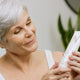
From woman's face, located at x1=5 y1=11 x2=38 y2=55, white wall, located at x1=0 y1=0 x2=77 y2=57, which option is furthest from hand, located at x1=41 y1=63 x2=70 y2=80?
white wall, located at x1=0 y1=0 x2=77 y2=57

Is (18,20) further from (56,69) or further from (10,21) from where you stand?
(56,69)

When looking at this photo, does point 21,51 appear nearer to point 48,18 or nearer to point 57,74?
point 57,74

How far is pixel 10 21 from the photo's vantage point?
896 mm

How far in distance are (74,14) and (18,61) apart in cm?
131

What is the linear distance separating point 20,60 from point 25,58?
0.03m

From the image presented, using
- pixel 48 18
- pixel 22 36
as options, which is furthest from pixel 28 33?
pixel 48 18

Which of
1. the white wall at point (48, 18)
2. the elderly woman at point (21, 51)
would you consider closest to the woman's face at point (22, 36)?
the elderly woman at point (21, 51)

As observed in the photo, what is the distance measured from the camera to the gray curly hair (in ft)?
2.91

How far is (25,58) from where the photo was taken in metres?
1.06

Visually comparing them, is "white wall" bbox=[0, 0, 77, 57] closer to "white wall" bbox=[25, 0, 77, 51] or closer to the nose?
"white wall" bbox=[25, 0, 77, 51]

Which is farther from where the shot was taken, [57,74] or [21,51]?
[21,51]

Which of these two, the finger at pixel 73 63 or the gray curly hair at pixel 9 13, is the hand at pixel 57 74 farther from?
the gray curly hair at pixel 9 13

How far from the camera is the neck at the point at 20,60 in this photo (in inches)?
41.7

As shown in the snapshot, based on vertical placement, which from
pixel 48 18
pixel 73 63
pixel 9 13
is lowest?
pixel 48 18
